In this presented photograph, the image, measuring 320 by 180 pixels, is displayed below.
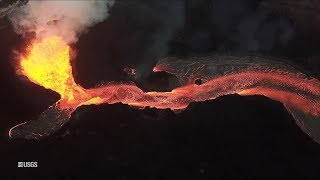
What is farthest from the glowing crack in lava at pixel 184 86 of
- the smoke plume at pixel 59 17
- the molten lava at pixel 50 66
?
the smoke plume at pixel 59 17

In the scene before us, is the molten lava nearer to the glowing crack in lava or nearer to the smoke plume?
the glowing crack in lava

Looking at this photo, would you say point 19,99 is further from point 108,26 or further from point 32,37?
point 108,26

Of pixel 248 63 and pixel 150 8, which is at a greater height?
pixel 150 8

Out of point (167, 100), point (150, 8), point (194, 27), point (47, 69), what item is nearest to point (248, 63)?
point (194, 27)

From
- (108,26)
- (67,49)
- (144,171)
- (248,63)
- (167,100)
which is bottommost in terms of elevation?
(144,171)

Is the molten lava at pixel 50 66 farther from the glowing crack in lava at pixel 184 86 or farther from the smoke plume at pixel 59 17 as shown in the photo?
the smoke plume at pixel 59 17

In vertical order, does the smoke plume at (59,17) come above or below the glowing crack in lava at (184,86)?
above

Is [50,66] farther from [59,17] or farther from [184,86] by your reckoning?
[184,86]

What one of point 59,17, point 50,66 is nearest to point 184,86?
point 50,66
